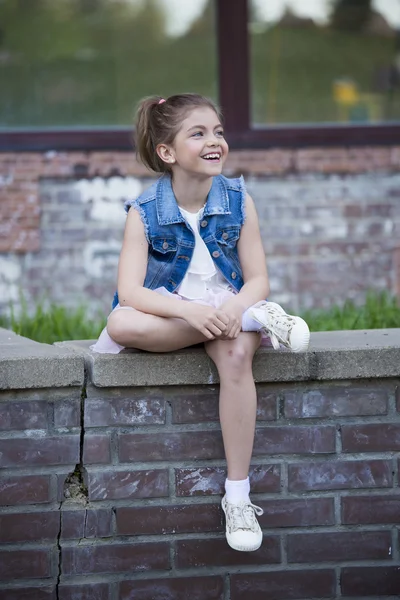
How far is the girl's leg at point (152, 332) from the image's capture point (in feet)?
9.64

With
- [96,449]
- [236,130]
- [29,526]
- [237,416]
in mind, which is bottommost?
A: [29,526]

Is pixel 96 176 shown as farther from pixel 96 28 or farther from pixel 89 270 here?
pixel 96 28

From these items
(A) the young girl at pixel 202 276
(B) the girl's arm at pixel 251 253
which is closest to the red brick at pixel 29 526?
(A) the young girl at pixel 202 276

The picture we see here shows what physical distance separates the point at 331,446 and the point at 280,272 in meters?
3.46

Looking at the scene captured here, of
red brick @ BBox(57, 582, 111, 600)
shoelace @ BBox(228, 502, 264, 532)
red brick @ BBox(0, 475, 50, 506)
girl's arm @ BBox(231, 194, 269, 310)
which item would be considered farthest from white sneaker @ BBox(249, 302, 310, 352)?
red brick @ BBox(57, 582, 111, 600)

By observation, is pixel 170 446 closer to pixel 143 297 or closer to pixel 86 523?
pixel 86 523

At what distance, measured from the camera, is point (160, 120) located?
3.30 metres

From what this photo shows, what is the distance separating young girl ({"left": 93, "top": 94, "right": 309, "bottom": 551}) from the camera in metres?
2.92

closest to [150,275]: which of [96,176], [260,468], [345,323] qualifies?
[260,468]

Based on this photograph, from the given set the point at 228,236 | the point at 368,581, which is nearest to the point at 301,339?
the point at 228,236

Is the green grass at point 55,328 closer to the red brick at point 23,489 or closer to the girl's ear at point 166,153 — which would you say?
the girl's ear at point 166,153

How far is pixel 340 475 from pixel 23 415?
101cm

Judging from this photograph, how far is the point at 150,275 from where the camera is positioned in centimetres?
318

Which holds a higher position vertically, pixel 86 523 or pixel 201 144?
pixel 201 144
